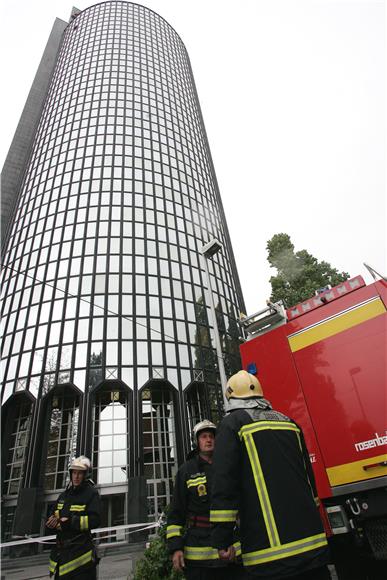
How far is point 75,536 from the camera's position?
12.4 feet

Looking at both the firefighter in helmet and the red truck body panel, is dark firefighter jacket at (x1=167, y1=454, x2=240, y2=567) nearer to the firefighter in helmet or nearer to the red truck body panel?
the firefighter in helmet

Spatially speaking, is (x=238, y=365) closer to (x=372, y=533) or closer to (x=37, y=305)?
(x=37, y=305)

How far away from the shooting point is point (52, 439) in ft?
60.6

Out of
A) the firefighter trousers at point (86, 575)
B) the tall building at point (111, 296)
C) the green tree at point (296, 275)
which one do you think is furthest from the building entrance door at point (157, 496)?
the firefighter trousers at point (86, 575)

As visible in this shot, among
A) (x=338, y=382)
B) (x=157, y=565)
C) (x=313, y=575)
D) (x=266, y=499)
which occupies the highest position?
(x=338, y=382)

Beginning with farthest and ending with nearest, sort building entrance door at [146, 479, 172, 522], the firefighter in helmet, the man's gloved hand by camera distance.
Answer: building entrance door at [146, 479, 172, 522], the firefighter in helmet, the man's gloved hand

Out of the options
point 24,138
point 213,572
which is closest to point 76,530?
point 213,572

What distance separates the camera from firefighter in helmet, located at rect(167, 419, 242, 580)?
2822 mm

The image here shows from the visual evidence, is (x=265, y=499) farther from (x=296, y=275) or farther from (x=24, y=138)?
(x=24, y=138)

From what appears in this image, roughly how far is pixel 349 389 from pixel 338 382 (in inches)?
6.2

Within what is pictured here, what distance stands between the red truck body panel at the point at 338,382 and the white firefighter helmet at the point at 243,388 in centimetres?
196

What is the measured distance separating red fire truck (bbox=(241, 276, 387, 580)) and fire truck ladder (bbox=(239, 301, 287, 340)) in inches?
7.9

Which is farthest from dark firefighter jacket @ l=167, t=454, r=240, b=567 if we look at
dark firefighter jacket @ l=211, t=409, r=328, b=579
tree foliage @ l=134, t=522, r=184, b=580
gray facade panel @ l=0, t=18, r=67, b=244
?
gray facade panel @ l=0, t=18, r=67, b=244

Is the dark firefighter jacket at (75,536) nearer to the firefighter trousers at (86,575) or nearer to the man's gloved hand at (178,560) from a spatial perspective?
the firefighter trousers at (86,575)
